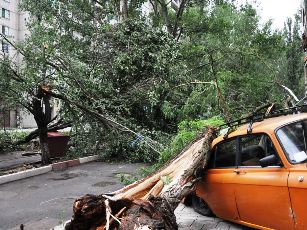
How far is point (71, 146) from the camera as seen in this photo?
17.2 metres

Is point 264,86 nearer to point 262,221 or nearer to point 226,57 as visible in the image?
point 226,57

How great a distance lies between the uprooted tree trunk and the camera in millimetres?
5152

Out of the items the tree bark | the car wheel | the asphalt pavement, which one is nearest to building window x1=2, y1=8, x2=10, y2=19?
the tree bark

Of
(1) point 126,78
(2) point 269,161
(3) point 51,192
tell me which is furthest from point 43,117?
(2) point 269,161

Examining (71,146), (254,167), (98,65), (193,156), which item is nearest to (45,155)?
(71,146)

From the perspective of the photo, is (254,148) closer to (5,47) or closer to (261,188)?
(261,188)

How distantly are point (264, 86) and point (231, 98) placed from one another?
3466 millimetres

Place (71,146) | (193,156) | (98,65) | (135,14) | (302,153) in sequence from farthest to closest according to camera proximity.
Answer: (135,14), (71,146), (98,65), (193,156), (302,153)

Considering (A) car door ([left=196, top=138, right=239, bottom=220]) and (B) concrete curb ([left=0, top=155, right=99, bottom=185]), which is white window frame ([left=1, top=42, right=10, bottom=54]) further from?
(A) car door ([left=196, top=138, right=239, bottom=220])

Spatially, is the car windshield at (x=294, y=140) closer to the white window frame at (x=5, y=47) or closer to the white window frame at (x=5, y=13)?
the white window frame at (x=5, y=47)

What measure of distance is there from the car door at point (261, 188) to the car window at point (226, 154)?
185 millimetres

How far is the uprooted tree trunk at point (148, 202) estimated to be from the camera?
5.15 meters

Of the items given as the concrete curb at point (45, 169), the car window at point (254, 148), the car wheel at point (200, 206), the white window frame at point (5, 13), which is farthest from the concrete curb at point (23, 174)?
the white window frame at point (5, 13)

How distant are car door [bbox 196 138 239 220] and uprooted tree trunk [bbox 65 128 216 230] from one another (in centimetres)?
22
